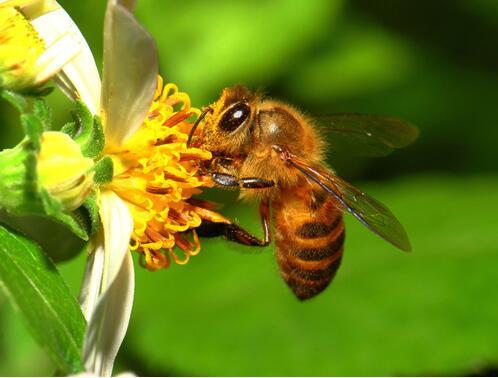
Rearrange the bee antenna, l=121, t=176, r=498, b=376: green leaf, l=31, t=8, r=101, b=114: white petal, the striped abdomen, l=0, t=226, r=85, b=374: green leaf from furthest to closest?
l=121, t=176, r=498, b=376: green leaf < the striped abdomen < the bee antenna < l=31, t=8, r=101, b=114: white petal < l=0, t=226, r=85, b=374: green leaf

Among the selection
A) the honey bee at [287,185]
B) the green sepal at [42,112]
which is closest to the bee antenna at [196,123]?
the honey bee at [287,185]

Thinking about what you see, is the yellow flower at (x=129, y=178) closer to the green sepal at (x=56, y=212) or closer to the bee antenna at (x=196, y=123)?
the bee antenna at (x=196, y=123)

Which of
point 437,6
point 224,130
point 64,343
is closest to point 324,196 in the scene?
point 224,130

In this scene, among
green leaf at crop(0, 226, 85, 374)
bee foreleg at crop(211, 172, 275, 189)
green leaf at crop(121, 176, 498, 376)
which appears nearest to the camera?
green leaf at crop(0, 226, 85, 374)

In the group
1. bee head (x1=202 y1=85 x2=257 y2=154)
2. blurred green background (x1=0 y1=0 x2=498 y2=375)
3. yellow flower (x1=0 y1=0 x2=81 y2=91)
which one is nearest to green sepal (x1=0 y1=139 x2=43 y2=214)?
yellow flower (x1=0 y1=0 x2=81 y2=91)

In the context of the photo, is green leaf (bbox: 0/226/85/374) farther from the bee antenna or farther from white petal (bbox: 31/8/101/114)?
the bee antenna

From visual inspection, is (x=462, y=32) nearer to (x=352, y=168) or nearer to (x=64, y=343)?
(x=352, y=168)

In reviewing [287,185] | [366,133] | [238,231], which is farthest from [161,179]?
[366,133]
